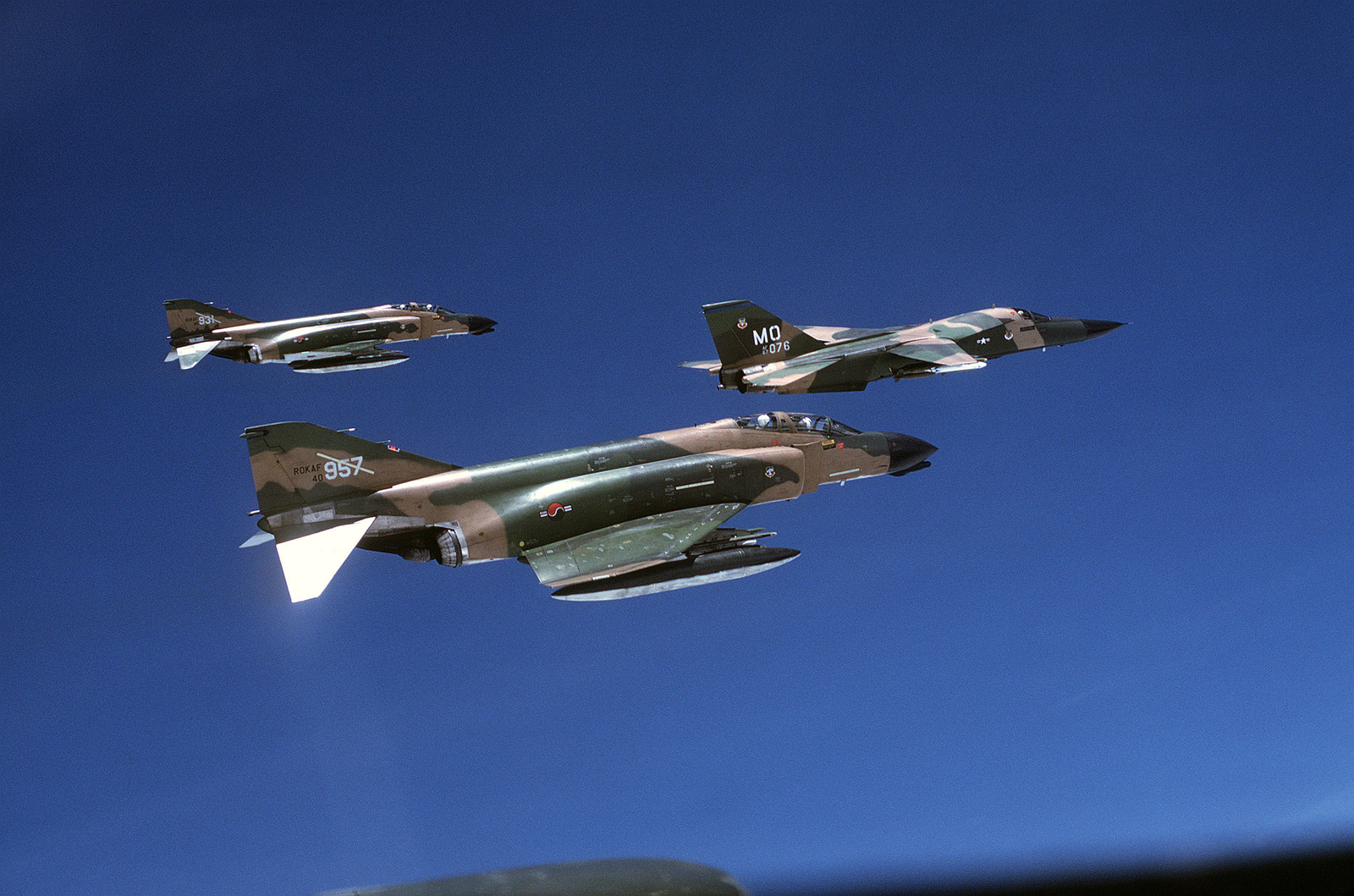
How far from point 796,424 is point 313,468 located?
7.97 metres

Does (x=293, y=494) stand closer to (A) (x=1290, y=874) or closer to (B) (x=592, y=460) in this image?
(B) (x=592, y=460)

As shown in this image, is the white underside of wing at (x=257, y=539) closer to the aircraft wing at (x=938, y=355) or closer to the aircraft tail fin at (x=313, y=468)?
the aircraft tail fin at (x=313, y=468)

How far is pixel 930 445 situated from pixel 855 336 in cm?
635

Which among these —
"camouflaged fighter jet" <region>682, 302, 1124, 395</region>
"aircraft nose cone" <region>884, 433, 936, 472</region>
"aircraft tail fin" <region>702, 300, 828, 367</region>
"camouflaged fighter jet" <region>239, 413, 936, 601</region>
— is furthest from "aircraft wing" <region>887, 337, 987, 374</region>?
"camouflaged fighter jet" <region>239, 413, 936, 601</region>

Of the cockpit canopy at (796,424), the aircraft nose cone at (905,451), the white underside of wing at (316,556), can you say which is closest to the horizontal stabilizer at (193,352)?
the white underside of wing at (316,556)

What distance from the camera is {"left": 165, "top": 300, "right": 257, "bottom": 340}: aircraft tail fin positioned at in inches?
1009

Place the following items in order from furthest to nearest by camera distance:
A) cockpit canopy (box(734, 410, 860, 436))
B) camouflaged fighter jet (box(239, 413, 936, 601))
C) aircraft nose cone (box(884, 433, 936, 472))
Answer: aircraft nose cone (box(884, 433, 936, 472)) < cockpit canopy (box(734, 410, 860, 436)) < camouflaged fighter jet (box(239, 413, 936, 601))

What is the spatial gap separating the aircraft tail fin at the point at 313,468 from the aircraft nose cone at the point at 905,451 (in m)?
8.07

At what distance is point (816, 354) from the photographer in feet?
78.9

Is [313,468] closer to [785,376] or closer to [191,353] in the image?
[191,353]

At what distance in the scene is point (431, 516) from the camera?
627 inches

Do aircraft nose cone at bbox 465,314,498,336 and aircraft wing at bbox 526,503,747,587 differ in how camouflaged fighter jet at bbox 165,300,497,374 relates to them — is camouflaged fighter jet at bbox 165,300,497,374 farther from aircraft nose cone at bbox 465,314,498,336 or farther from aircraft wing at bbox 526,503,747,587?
aircraft wing at bbox 526,503,747,587

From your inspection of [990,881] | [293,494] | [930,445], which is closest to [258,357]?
[293,494]

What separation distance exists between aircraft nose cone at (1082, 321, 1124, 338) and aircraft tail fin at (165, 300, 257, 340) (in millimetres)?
21685
